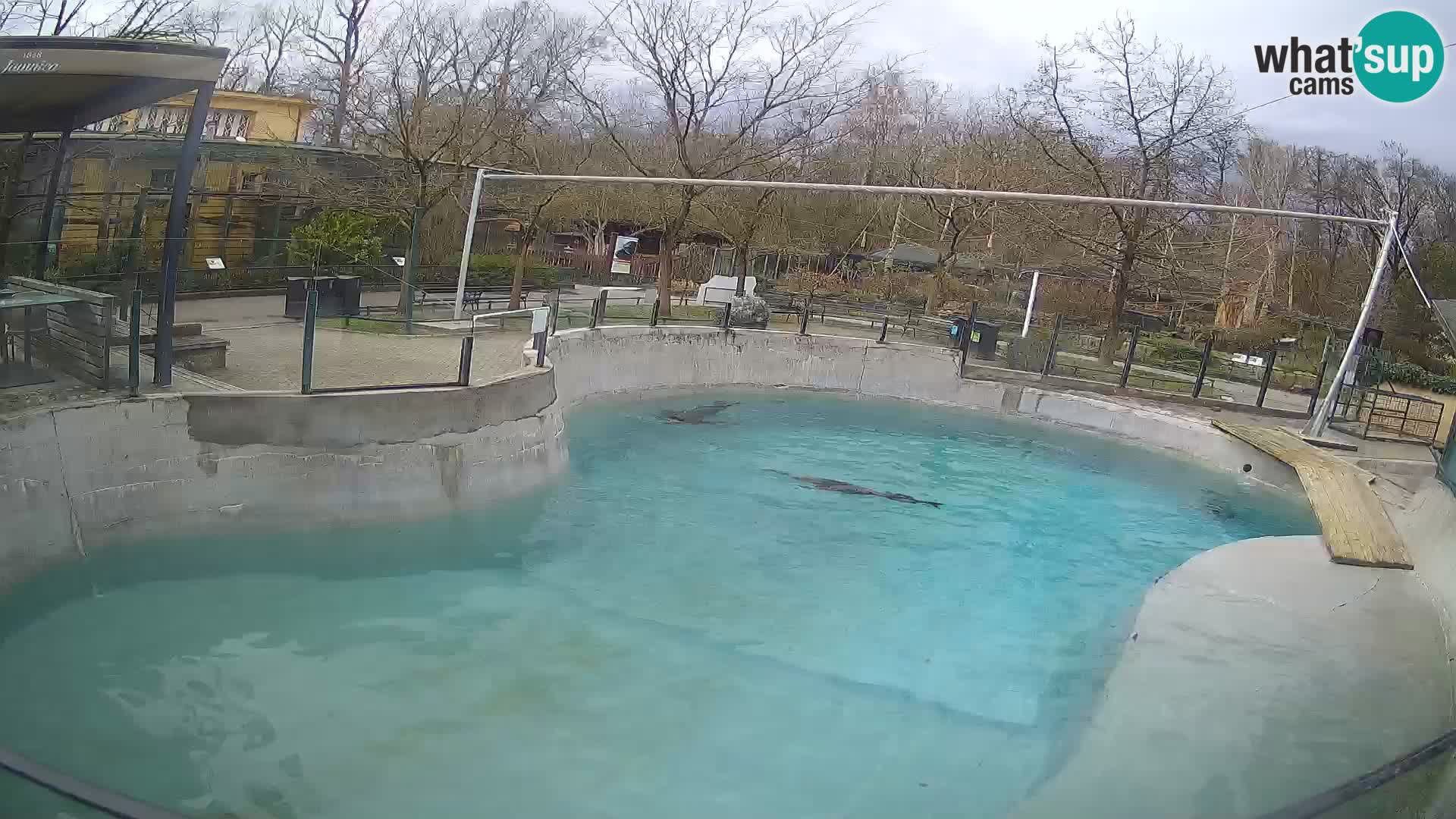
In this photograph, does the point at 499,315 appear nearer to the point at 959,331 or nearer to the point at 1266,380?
the point at 959,331

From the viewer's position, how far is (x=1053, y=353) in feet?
72.8

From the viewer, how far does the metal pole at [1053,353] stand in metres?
22.1

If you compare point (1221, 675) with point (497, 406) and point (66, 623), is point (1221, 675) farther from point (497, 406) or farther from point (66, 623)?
point (66, 623)

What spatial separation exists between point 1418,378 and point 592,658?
19058 mm

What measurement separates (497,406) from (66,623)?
4.98m

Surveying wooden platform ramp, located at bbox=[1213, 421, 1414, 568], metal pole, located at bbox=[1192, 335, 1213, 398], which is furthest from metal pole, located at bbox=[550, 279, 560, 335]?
metal pole, located at bbox=[1192, 335, 1213, 398]

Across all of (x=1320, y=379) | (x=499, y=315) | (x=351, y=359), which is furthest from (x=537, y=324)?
(x=1320, y=379)

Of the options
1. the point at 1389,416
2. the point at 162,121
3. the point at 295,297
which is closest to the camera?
the point at 162,121

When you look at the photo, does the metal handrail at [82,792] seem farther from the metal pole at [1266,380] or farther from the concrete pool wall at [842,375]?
the metal pole at [1266,380]

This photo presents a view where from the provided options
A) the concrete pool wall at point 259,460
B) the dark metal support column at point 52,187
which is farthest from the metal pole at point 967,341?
the dark metal support column at point 52,187

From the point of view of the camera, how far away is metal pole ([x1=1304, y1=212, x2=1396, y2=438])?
15.7m

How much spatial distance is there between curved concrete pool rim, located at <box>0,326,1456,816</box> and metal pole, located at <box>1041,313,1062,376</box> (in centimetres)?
1131

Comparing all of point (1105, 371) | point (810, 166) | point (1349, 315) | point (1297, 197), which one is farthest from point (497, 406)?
point (1297, 197)

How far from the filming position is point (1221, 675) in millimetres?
7594
